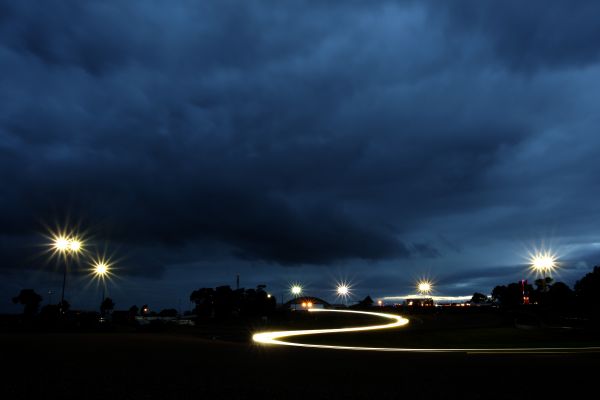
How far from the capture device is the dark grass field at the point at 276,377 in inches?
419

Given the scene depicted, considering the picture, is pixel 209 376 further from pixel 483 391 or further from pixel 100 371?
pixel 483 391

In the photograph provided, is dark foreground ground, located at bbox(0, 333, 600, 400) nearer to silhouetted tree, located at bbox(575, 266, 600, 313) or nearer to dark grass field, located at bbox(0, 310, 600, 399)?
dark grass field, located at bbox(0, 310, 600, 399)

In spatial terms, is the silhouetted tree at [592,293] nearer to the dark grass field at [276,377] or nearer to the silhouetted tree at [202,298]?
the dark grass field at [276,377]

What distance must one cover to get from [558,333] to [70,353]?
112ft

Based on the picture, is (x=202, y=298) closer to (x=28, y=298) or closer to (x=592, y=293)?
(x=28, y=298)

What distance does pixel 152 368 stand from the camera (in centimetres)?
1497

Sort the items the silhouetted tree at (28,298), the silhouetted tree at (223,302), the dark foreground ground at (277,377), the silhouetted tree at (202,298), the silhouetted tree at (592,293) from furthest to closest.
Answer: the silhouetted tree at (28,298) → the silhouetted tree at (202,298) → the silhouetted tree at (223,302) → the silhouetted tree at (592,293) → the dark foreground ground at (277,377)

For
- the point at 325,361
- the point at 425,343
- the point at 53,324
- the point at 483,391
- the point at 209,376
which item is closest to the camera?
the point at 483,391

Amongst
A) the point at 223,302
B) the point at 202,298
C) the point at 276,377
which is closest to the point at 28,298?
the point at 202,298

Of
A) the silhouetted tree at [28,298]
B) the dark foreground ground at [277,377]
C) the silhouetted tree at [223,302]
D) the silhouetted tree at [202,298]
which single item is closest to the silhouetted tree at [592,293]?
the dark foreground ground at [277,377]

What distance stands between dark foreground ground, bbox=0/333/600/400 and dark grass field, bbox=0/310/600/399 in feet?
0.07

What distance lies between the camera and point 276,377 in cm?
1353

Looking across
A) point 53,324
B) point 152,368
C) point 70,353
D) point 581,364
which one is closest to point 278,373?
point 152,368

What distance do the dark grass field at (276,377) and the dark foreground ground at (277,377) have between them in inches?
0.8
